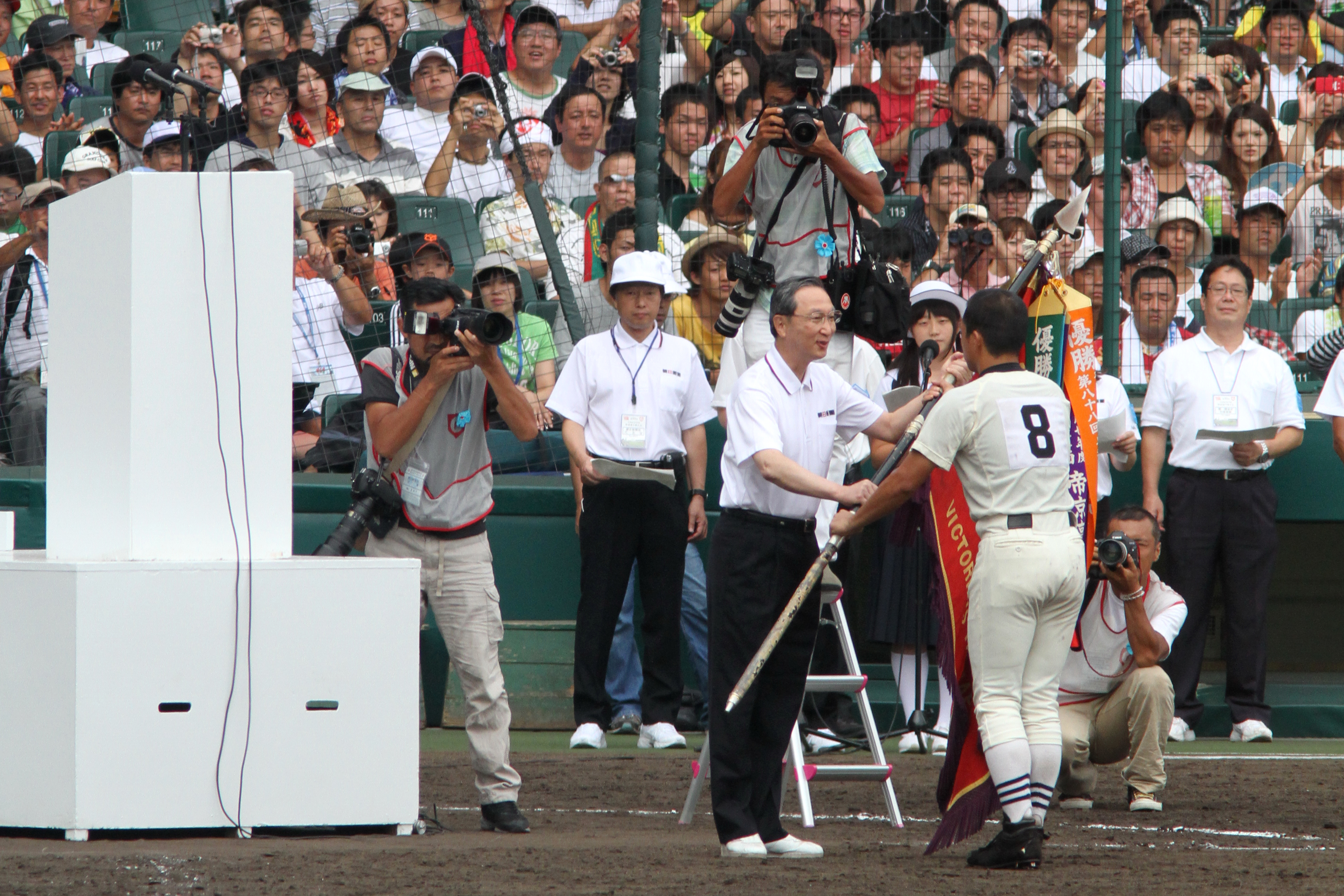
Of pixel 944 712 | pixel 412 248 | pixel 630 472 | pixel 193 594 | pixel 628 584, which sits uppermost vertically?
pixel 412 248

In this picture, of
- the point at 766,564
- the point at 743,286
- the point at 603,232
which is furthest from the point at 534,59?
the point at 766,564

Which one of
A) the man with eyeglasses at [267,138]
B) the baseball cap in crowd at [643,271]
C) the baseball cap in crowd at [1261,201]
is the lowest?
the baseball cap in crowd at [643,271]

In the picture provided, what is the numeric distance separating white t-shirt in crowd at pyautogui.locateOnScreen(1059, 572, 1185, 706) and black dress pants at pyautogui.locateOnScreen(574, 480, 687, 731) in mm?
2067

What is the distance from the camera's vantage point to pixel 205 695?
208 inches

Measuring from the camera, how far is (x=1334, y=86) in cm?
1134

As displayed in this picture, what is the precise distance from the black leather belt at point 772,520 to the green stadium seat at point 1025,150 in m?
5.15

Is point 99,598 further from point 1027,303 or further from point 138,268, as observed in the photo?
point 1027,303

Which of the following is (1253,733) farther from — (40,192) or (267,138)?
(40,192)

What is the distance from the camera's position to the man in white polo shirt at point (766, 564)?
5.20 meters

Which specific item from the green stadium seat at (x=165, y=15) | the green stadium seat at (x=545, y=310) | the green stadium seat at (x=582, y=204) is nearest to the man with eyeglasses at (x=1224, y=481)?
the green stadium seat at (x=545, y=310)

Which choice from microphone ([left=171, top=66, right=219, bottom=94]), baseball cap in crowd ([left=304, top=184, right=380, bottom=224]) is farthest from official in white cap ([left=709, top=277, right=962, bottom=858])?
baseball cap in crowd ([left=304, top=184, right=380, bottom=224])

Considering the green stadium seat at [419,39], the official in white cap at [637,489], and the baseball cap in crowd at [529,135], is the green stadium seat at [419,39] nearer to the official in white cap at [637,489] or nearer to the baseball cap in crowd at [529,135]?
the baseball cap in crowd at [529,135]

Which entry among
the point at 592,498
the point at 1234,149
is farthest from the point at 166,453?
the point at 1234,149

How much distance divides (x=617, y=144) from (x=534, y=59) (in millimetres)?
1369
